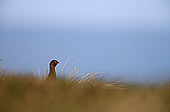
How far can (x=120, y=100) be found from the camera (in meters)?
3.60

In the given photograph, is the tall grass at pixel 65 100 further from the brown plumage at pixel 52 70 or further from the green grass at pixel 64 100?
the brown plumage at pixel 52 70

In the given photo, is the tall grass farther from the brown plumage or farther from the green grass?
the brown plumage

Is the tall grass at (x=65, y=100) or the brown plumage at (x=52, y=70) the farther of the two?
the brown plumage at (x=52, y=70)

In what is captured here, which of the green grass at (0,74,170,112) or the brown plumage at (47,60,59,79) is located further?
the brown plumage at (47,60,59,79)

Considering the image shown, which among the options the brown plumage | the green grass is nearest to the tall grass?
the green grass

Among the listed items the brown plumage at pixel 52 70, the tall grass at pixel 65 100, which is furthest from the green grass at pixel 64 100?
the brown plumage at pixel 52 70

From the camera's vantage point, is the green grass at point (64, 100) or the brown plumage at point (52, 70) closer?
the green grass at point (64, 100)

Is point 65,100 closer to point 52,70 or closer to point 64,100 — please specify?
point 64,100

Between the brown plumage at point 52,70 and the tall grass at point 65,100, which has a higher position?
the brown plumage at point 52,70

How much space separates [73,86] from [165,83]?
1646 mm

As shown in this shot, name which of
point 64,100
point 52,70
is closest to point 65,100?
point 64,100

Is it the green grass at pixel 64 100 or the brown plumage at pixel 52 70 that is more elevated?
the brown plumage at pixel 52 70

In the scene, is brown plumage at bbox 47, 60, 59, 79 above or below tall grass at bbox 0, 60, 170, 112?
above

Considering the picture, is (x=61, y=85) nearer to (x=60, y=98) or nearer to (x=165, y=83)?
(x=60, y=98)
